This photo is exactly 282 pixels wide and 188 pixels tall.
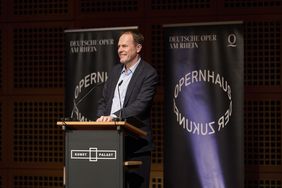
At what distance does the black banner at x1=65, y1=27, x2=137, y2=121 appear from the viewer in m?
6.11

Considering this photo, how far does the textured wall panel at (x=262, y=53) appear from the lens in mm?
6453

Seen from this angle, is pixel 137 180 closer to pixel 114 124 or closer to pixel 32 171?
pixel 114 124

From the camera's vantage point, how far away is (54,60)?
7090 millimetres

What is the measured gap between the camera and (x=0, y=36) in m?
7.18

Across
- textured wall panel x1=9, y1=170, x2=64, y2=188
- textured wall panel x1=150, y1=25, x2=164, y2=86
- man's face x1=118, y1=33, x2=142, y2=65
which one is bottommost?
textured wall panel x1=9, y1=170, x2=64, y2=188

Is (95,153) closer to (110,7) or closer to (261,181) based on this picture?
(261,181)

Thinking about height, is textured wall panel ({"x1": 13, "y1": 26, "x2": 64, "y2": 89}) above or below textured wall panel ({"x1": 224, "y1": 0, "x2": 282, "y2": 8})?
below

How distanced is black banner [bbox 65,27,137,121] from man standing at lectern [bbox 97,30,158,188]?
66.1 inches

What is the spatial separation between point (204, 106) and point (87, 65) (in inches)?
54.9

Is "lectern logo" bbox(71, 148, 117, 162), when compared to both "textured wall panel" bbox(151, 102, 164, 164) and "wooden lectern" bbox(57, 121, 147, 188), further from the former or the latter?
"textured wall panel" bbox(151, 102, 164, 164)

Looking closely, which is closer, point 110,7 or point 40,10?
point 110,7

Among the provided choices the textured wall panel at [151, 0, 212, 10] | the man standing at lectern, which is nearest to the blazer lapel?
the man standing at lectern

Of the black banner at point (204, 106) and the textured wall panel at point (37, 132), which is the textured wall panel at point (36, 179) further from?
the black banner at point (204, 106)

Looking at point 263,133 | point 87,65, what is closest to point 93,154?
point 87,65
